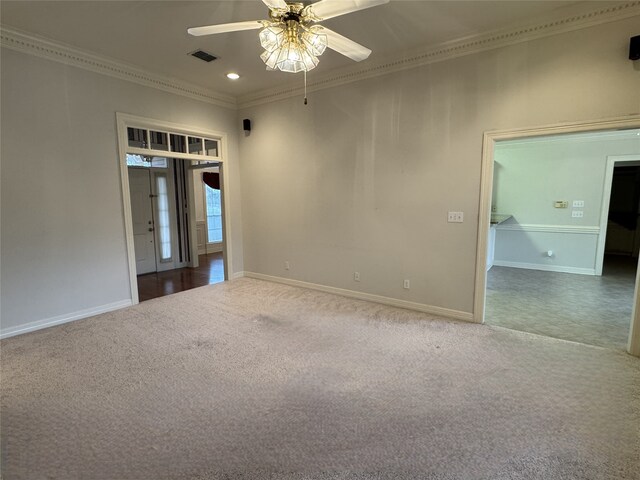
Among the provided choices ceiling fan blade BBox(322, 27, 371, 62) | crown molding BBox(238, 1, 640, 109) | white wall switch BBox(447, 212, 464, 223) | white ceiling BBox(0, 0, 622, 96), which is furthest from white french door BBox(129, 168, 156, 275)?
white wall switch BBox(447, 212, 464, 223)

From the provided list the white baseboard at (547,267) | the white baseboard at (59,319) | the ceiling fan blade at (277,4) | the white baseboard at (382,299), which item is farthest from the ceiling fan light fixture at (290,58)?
the white baseboard at (547,267)

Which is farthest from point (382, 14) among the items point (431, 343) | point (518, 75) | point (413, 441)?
point (413, 441)

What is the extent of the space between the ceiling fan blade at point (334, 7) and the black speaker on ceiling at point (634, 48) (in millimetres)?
2354

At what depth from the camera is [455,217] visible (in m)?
3.66

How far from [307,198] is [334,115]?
1.21 meters

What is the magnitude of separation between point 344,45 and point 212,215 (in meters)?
7.05

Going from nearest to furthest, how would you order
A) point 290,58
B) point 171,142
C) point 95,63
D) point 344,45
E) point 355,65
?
point 290,58
point 344,45
point 95,63
point 355,65
point 171,142

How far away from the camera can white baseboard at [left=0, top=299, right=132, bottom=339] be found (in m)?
3.35

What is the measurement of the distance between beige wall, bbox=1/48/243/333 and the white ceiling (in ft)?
1.48

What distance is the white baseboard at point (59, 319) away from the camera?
3348 mm

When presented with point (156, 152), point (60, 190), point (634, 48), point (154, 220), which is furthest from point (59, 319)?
point (634, 48)

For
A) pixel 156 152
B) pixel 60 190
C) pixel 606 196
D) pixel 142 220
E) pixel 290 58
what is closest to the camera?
pixel 290 58

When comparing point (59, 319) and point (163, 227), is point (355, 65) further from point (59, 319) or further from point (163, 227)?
point (163, 227)

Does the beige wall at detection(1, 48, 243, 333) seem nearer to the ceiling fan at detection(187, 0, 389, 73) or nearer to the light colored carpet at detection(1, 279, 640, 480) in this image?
the light colored carpet at detection(1, 279, 640, 480)
